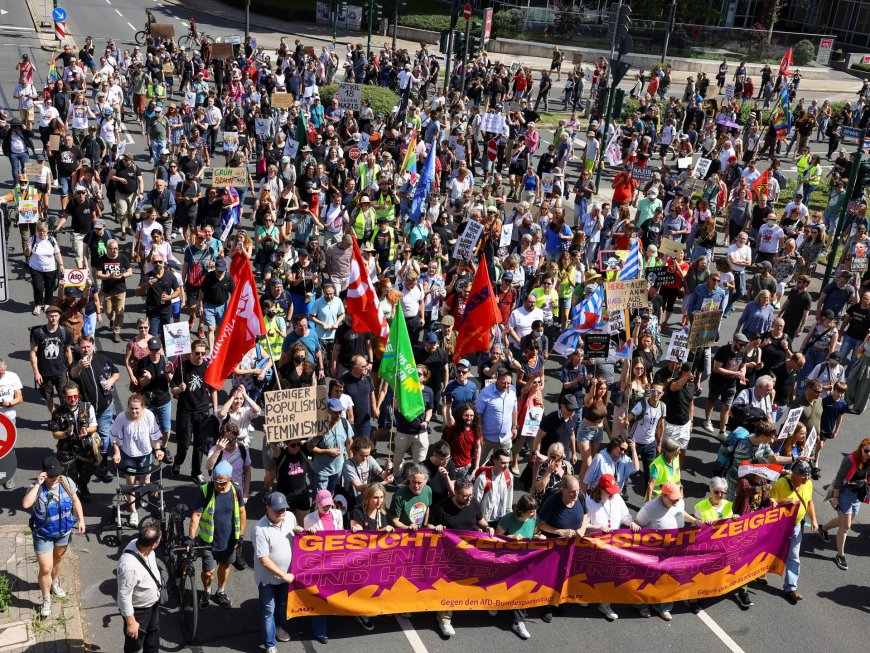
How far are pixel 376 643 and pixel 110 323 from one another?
805 cm

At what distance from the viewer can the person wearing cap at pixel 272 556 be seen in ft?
27.9

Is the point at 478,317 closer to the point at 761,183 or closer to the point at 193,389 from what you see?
the point at 193,389

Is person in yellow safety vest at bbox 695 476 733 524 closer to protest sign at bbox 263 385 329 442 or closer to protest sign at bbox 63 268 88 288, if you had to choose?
protest sign at bbox 263 385 329 442

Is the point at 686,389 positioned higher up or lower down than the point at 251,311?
lower down

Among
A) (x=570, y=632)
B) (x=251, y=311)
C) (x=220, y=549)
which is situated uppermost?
(x=251, y=311)

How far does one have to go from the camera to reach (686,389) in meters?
12.1

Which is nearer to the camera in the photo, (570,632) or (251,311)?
(570,632)

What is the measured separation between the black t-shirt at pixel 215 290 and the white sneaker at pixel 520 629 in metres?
6.78

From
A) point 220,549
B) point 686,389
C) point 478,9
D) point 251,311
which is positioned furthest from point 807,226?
point 478,9

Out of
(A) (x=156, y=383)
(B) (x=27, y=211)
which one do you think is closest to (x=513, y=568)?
(A) (x=156, y=383)

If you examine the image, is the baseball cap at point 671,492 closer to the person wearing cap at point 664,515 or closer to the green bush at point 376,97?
the person wearing cap at point 664,515

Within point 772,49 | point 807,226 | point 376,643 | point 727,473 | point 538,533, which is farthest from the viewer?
point 772,49

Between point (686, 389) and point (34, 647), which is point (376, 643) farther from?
point (686, 389)

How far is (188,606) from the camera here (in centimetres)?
868
